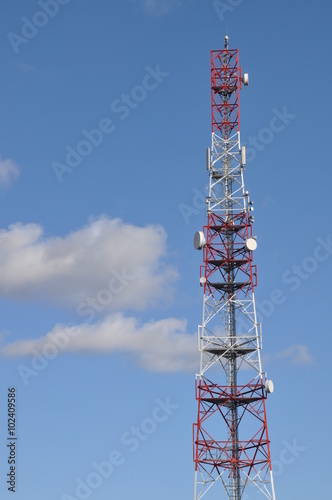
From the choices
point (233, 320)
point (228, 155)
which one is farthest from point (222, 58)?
point (233, 320)

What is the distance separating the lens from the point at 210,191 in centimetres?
10975

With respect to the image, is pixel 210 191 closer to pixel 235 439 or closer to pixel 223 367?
pixel 223 367

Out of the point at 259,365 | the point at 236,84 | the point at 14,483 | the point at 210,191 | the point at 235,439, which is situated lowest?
the point at 14,483

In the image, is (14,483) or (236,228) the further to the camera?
(236,228)

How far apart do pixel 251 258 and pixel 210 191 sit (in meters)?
9.66

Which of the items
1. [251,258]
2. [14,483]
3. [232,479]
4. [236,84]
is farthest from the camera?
[236,84]

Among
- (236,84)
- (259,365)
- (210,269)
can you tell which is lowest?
(259,365)

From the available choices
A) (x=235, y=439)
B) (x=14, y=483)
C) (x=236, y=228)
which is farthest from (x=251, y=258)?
(x=14, y=483)

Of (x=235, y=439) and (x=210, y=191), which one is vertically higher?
(x=210, y=191)

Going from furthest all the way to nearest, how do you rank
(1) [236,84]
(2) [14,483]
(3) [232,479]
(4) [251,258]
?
(1) [236,84] < (4) [251,258] < (3) [232,479] < (2) [14,483]

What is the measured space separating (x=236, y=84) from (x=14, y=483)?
52481 mm

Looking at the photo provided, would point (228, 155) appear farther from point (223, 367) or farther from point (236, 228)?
point (223, 367)

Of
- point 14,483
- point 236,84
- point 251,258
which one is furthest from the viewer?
point 236,84

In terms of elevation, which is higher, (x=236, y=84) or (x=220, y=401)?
(x=236, y=84)
